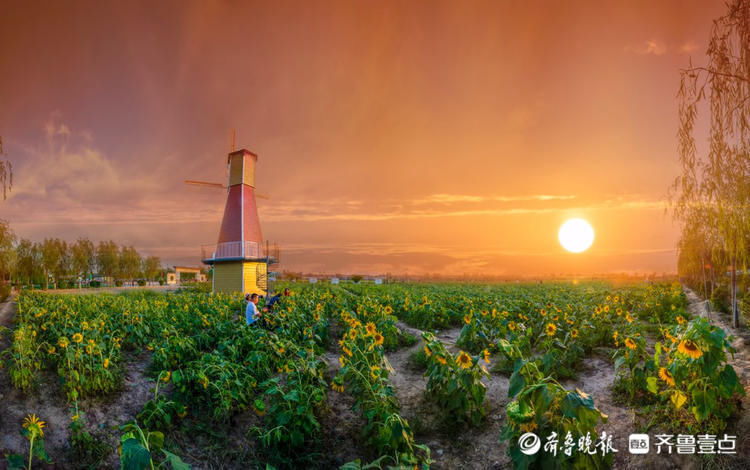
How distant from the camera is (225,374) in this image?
608 cm

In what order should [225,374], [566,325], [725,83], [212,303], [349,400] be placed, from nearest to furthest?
[725,83] < [225,374] < [349,400] < [566,325] < [212,303]

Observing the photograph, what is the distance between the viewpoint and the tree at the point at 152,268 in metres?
82.2

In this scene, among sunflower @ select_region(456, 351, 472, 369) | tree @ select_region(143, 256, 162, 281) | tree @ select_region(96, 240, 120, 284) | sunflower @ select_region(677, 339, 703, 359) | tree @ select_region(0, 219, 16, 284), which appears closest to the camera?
sunflower @ select_region(677, 339, 703, 359)

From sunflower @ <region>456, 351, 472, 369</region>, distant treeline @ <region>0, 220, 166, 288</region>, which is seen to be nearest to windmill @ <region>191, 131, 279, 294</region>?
sunflower @ <region>456, 351, 472, 369</region>

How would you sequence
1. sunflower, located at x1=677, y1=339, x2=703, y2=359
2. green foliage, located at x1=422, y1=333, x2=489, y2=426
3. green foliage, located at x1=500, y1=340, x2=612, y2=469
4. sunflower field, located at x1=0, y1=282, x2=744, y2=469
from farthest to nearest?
green foliage, located at x1=422, y1=333, x2=489, y2=426 < sunflower, located at x1=677, y1=339, x2=703, y2=359 < sunflower field, located at x1=0, y1=282, x2=744, y2=469 < green foliage, located at x1=500, y1=340, x2=612, y2=469

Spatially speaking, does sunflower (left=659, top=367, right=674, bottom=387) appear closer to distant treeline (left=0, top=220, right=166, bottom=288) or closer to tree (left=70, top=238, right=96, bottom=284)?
distant treeline (left=0, top=220, right=166, bottom=288)

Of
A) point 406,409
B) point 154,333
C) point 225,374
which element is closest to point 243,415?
point 225,374

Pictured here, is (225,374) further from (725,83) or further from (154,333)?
(725,83)

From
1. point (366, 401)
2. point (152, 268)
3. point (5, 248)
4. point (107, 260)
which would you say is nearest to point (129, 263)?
point (107, 260)

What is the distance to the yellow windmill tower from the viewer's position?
27.0 m

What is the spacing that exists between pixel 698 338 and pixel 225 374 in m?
6.25
